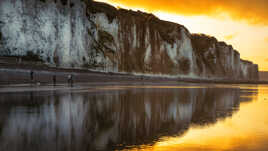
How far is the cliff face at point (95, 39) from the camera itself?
33.7 m

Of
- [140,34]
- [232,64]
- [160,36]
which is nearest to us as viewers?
[140,34]

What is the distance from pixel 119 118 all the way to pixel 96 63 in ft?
133

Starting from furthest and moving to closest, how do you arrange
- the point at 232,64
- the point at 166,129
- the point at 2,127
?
the point at 232,64, the point at 166,129, the point at 2,127

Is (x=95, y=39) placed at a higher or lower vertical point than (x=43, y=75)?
higher

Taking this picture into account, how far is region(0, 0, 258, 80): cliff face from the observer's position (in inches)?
1328

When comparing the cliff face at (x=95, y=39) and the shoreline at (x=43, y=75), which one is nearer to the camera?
the shoreline at (x=43, y=75)

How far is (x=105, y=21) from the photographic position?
56.1m

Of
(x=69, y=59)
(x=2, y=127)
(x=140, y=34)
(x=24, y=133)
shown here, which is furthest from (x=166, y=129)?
(x=140, y=34)

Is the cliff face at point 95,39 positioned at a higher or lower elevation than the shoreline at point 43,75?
higher

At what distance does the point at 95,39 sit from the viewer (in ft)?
167

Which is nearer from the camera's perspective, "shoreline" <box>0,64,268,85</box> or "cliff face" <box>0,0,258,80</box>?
"shoreline" <box>0,64,268,85</box>

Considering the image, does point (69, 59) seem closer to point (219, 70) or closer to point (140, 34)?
point (140, 34)

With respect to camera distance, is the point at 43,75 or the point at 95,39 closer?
the point at 43,75

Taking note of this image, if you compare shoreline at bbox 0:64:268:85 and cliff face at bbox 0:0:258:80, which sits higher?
cliff face at bbox 0:0:258:80
